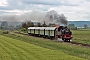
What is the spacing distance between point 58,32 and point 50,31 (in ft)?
20.3

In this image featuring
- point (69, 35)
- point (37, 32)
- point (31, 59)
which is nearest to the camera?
point (31, 59)

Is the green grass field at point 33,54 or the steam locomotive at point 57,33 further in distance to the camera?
the steam locomotive at point 57,33

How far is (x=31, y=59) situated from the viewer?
21219mm

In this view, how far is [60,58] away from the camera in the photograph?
22422 mm

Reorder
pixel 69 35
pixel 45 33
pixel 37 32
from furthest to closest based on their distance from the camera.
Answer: pixel 37 32, pixel 45 33, pixel 69 35

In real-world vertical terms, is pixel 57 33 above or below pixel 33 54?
above

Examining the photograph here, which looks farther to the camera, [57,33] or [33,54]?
[57,33]

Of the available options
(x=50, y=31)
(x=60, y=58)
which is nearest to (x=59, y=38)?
(x=50, y=31)

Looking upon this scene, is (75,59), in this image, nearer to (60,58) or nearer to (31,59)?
(60,58)

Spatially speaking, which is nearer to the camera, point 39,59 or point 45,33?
point 39,59

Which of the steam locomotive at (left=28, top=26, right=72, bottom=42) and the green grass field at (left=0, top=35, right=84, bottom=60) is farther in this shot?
the steam locomotive at (left=28, top=26, right=72, bottom=42)

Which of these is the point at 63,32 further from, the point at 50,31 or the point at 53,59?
the point at 53,59

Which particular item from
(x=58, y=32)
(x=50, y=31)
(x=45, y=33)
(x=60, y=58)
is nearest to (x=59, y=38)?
(x=58, y=32)

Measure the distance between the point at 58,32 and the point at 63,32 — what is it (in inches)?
138
